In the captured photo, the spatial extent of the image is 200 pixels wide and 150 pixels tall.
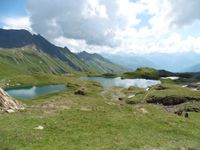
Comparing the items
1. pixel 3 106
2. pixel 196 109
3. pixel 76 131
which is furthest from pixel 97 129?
pixel 196 109

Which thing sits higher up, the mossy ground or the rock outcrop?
the mossy ground

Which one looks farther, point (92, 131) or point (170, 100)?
point (170, 100)

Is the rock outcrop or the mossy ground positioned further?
the rock outcrop

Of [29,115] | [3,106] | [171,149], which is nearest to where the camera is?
[171,149]

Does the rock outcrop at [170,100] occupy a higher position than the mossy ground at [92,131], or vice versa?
the mossy ground at [92,131]

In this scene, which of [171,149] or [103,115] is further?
[103,115]

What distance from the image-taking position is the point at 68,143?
29672 mm

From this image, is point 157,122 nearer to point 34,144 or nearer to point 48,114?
point 48,114

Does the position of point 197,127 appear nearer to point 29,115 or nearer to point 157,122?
point 157,122

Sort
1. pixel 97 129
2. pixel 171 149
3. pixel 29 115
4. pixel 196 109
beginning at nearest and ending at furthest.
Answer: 1. pixel 171 149
2. pixel 97 129
3. pixel 29 115
4. pixel 196 109

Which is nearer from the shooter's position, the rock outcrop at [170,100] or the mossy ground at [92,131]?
the mossy ground at [92,131]

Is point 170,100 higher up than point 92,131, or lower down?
lower down

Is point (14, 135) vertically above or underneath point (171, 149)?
above

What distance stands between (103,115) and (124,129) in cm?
718
